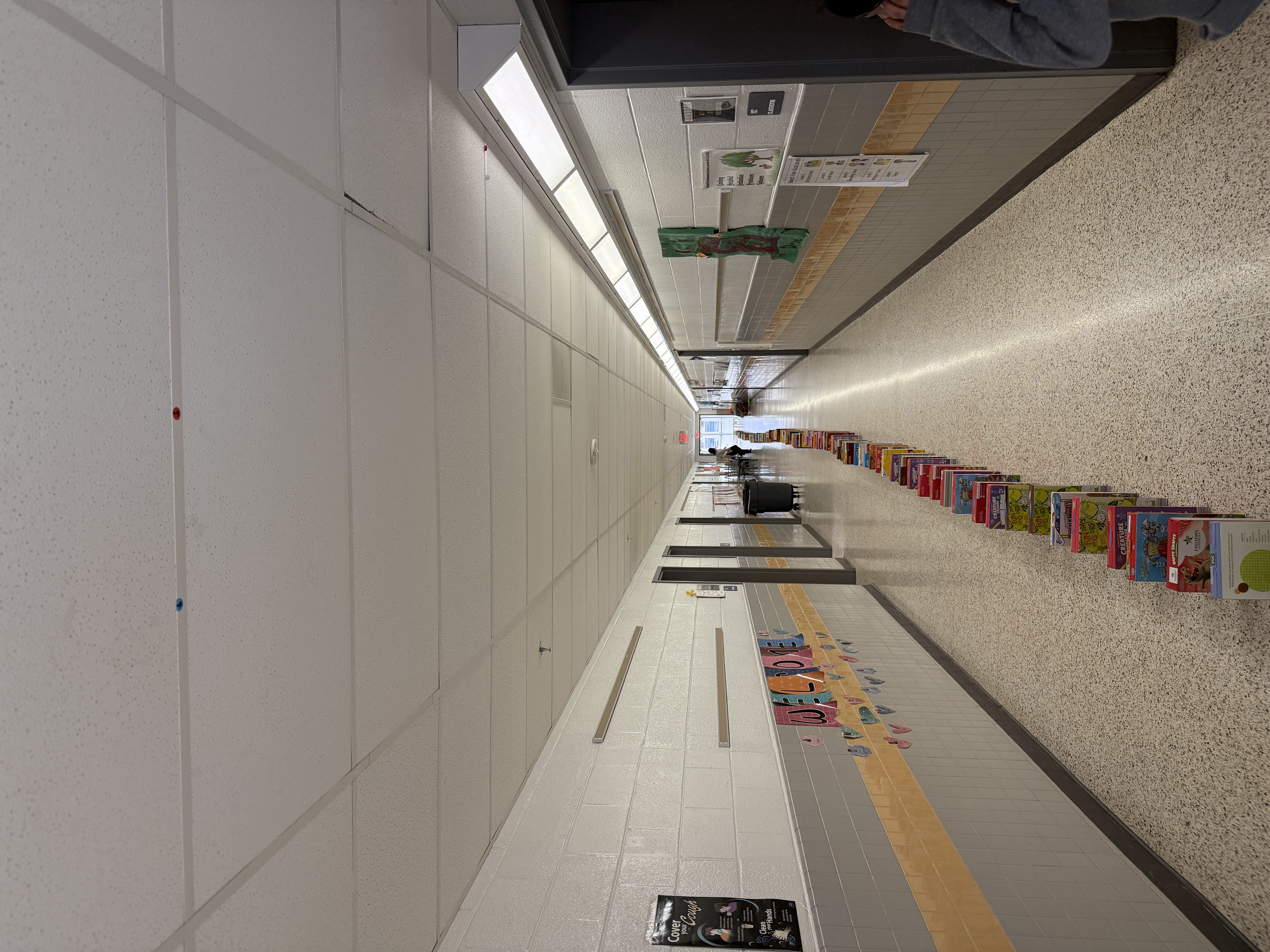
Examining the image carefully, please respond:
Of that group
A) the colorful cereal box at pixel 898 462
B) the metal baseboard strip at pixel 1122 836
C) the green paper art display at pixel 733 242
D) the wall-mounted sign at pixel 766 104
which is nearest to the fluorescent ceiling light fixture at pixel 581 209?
the green paper art display at pixel 733 242

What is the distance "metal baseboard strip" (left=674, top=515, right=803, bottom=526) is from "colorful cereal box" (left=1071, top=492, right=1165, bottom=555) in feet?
34.8

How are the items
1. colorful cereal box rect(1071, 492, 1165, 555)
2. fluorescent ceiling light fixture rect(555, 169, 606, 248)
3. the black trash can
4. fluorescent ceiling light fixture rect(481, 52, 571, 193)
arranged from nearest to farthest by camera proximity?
fluorescent ceiling light fixture rect(481, 52, 571, 193) → colorful cereal box rect(1071, 492, 1165, 555) → fluorescent ceiling light fixture rect(555, 169, 606, 248) → the black trash can

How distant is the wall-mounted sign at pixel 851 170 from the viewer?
3773mm

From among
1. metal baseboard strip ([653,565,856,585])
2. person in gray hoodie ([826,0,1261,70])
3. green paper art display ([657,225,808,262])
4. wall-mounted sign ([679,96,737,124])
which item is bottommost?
metal baseboard strip ([653,565,856,585])

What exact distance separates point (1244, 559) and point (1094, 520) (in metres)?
0.71

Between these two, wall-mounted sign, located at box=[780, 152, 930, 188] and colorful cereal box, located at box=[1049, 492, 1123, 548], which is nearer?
colorful cereal box, located at box=[1049, 492, 1123, 548]

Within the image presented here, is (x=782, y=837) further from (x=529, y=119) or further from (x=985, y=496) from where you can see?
(x=529, y=119)

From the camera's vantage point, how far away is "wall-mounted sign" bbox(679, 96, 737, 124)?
3168 mm

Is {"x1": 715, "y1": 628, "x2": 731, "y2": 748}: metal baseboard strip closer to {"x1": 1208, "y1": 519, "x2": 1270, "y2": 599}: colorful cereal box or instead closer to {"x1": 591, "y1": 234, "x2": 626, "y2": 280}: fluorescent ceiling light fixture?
{"x1": 1208, "y1": 519, "x2": 1270, "y2": 599}: colorful cereal box

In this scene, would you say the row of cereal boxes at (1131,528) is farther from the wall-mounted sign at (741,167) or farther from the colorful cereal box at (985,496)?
the wall-mounted sign at (741,167)

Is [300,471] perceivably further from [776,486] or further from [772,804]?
[776,486]

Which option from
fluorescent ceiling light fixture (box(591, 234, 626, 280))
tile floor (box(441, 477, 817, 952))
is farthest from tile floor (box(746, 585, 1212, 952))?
fluorescent ceiling light fixture (box(591, 234, 626, 280))

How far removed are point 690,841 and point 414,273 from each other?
2.57 meters

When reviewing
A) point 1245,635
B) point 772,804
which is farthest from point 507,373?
point 1245,635
